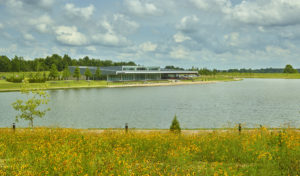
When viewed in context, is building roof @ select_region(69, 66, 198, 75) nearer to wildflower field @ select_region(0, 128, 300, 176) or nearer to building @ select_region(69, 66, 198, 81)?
building @ select_region(69, 66, 198, 81)

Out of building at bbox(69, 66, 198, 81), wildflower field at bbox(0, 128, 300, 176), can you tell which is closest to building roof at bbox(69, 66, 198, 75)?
building at bbox(69, 66, 198, 81)

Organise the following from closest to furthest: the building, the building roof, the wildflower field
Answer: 1. the wildflower field
2. the building roof
3. the building

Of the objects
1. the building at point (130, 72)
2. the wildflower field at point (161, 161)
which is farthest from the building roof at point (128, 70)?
the wildflower field at point (161, 161)

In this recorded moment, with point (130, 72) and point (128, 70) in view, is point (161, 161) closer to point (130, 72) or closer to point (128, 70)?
point (130, 72)

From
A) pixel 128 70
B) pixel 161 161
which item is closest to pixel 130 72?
pixel 128 70

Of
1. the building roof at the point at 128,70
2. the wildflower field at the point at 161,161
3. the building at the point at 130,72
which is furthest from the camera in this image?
the building at the point at 130,72

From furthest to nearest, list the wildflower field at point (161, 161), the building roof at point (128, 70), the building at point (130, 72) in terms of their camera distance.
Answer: the building at point (130, 72)
the building roof at point (128, 70)
the wildflower field at point (161, 161)

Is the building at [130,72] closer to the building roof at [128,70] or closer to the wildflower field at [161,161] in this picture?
the building roof at [128,70]

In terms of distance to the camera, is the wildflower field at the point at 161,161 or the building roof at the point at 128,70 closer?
the wildflower field at the point at 161,161

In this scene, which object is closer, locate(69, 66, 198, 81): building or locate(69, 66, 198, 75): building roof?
locate(69, 66, 198, 75): building roof

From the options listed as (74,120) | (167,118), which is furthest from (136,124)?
(74,120)

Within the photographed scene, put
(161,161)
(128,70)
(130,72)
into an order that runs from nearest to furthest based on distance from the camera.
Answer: (161,161) < (130,72) < (128,70)

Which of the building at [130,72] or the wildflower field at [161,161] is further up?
the building at [130,72]

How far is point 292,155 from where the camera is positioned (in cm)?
805
